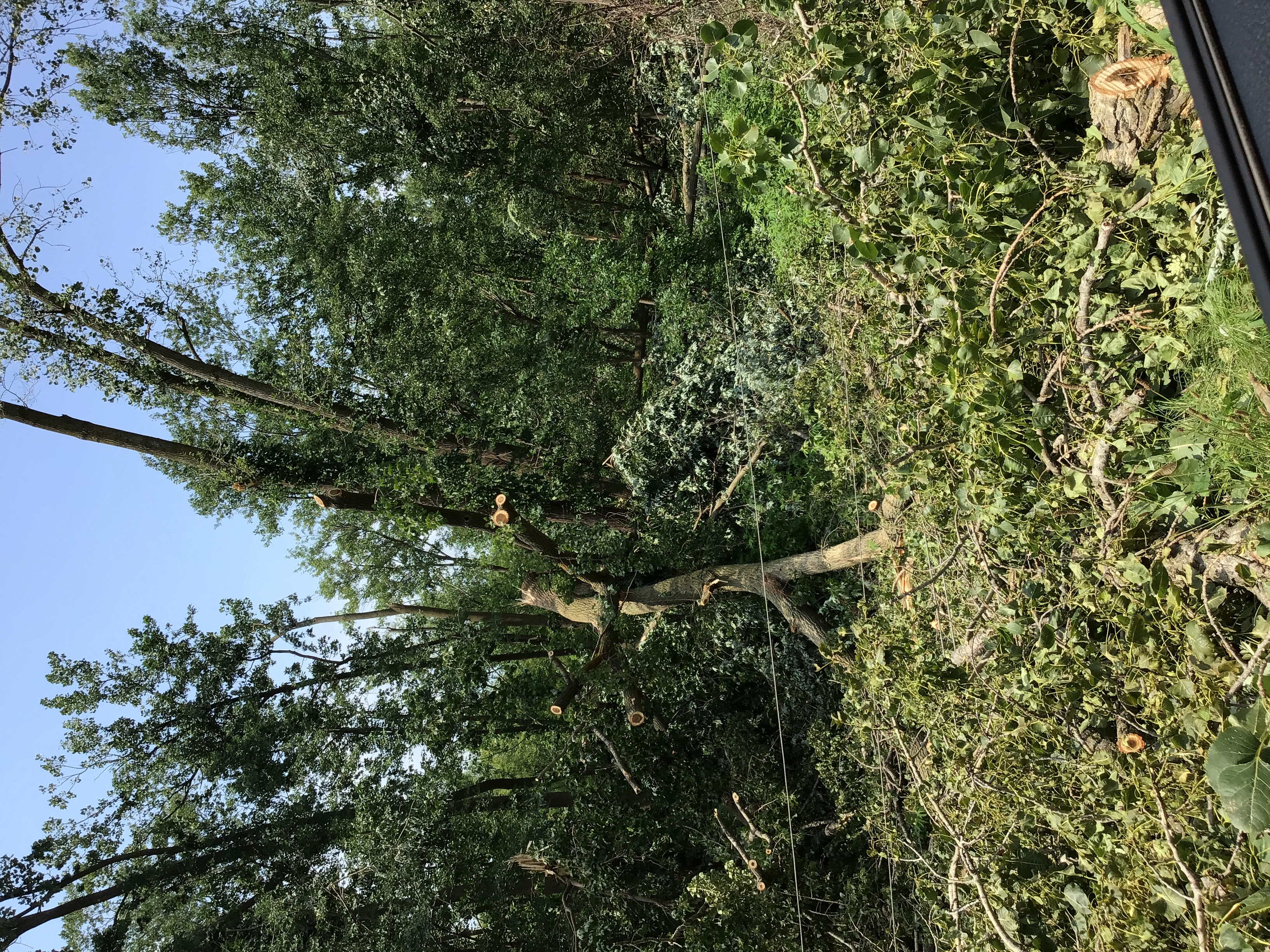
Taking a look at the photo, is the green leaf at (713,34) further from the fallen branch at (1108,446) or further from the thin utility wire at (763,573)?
the thin utility wire at (763,573)

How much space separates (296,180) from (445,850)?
7417mm

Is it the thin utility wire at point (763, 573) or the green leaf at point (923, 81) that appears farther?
the thin utility wire at point (763, 573)

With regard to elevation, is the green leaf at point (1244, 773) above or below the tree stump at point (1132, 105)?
below

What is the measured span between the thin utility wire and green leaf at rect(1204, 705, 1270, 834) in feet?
15.0

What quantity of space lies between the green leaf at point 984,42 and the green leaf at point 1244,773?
223 centimetres

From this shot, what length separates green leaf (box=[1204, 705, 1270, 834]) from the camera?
69.1 inches

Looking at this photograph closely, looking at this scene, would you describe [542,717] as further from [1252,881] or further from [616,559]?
[1252,881]

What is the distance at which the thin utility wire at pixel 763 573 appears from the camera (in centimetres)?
668

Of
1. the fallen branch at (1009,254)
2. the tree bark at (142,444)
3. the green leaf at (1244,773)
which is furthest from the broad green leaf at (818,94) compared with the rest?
the tree bark at (142,444)

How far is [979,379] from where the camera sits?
2.89 meters

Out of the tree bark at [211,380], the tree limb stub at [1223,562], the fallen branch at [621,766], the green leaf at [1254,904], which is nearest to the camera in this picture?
the green leaf at [1254,904]

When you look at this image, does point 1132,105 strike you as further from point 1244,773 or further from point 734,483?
point 734,483

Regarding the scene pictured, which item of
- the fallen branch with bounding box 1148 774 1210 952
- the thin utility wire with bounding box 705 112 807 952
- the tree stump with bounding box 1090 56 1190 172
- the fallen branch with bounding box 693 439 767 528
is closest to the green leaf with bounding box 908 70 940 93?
the tree stump with bounding box 1090 56 1190 172

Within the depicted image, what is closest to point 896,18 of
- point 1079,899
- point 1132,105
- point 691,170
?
point 1132,105
